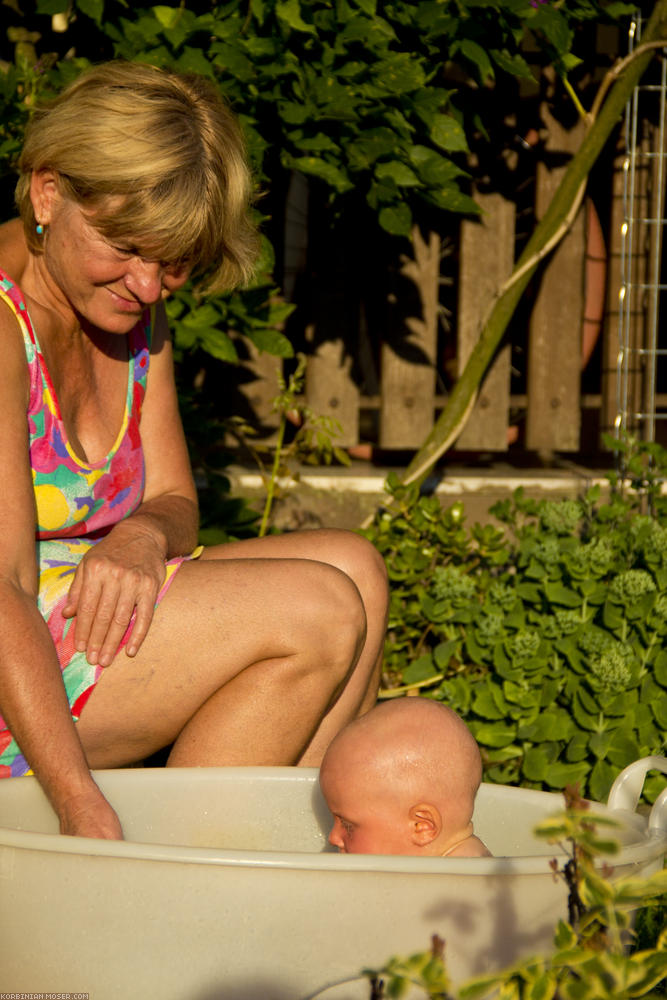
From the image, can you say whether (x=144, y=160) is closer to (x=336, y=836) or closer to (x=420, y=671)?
(x=336, y=836)

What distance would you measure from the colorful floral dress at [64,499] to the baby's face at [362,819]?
423 mm

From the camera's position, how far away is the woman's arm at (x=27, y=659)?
139cm

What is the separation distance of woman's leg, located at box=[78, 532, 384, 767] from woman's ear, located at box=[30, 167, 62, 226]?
60cm

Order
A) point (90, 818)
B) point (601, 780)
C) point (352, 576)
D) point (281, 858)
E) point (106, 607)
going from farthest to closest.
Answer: point (601, 780)
point (352, 576)
point (106, 607)
point (90, 818)
point (281, 858)

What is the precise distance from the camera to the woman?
1.68 m

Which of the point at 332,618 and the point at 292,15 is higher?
the point at 292,15

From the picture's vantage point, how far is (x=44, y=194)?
1749mm

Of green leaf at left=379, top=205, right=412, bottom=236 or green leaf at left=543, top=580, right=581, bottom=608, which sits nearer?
green leaf at left=543, top=580, right=581, bottom=608

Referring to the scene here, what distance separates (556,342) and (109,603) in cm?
224

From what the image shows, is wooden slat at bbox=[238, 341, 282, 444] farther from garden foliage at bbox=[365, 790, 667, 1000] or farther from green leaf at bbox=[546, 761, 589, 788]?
garden foliage at bbox=[365, 790, 667, 1000]

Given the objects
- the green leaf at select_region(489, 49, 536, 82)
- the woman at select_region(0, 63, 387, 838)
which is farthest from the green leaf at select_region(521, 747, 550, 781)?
the green leaf at select_region(489, 49, 536, 82)

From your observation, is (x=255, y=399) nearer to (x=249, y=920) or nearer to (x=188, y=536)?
(x=188, y=536)

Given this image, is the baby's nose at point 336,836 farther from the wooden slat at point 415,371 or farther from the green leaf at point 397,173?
the wooden slat at point 415,371

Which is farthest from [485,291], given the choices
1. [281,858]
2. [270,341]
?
[281,858]
